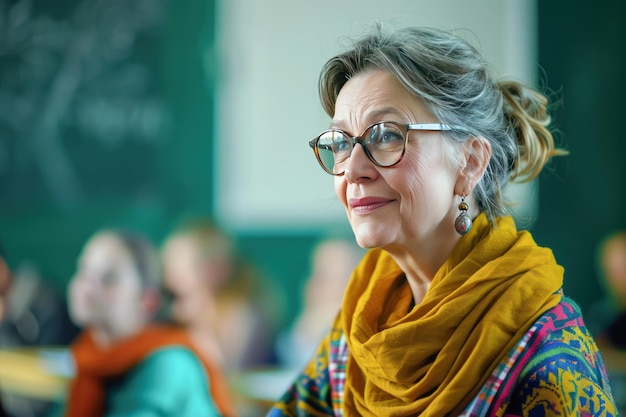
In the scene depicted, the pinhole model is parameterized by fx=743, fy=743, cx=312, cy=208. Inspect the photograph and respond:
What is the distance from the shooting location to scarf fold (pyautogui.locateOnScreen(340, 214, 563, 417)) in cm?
121

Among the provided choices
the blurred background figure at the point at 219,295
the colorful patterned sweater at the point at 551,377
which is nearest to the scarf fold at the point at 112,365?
the blurred background figure at the point at 219,295

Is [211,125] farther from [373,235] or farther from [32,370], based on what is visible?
[373,235]

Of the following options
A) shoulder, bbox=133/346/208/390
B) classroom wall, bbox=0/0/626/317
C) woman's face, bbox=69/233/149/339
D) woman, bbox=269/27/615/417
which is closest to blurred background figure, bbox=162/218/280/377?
classroom wall, bbox=0/0/626/317

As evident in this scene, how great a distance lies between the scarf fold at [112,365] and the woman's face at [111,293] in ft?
0.29

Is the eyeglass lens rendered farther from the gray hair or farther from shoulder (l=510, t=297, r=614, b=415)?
shoulder (l=510, t=297, r=614, b=415)

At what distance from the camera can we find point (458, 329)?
124 centimetres

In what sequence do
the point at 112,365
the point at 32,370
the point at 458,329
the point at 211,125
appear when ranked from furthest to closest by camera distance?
the point at 211,125 < the point at 32,370 < the point at 112,365 < the point at 458,329

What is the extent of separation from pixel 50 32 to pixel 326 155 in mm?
2815

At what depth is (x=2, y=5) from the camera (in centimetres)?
382

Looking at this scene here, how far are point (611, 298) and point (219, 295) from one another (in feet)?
6.47

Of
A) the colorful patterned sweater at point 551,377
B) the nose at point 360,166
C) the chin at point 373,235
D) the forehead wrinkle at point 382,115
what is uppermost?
the forehead wrinkle at point 382,115

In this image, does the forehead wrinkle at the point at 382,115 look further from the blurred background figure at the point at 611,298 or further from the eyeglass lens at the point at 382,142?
the blurred background figure at the point at 611,298

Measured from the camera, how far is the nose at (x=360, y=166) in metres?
1.31

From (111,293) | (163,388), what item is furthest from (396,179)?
(111,293)
